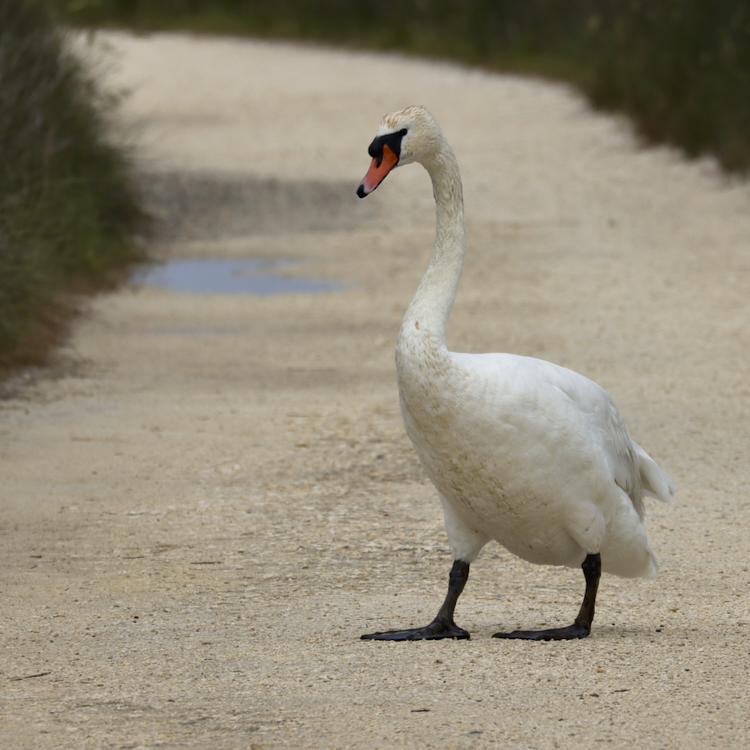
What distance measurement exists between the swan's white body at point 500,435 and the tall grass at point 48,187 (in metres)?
4.57

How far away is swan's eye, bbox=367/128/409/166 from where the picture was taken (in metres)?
4.70

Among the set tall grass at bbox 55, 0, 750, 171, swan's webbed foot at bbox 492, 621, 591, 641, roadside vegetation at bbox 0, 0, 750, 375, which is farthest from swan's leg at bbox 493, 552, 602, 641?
tall grass at bbox 55, 0, 750, 171

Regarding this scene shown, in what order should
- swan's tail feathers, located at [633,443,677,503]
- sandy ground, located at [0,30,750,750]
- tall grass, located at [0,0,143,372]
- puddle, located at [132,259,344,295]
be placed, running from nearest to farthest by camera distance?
1. sandy ground, located at [0,30,750,750]
2. swan's tail feathers, located at [633,443,677,503]
3. tall grass, located at [0,0,143,372]
4. puddle, located at [132,259,344,295]

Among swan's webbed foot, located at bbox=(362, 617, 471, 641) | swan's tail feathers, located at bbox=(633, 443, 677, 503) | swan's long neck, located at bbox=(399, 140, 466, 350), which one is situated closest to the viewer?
swan's long neck, located at bbox=(399, 140, 466, 350)

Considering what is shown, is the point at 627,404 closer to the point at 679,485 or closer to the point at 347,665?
the point at 679,485

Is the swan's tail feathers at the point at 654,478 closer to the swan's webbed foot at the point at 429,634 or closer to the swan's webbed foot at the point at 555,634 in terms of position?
the swan's webbed foot at the point at 555,634

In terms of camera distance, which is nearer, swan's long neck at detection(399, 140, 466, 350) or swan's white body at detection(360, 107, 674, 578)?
swan's white body at detection(360, 107, 674, 578)

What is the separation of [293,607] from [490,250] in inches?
348

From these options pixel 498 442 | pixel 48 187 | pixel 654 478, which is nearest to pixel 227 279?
pixel 48 187

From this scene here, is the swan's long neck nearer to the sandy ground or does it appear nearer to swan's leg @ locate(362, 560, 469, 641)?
swan's leg @ locate(362, 560, 469, 641)

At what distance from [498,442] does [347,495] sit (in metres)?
2.44

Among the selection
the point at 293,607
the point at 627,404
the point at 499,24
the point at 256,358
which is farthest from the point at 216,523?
the point at 499,24

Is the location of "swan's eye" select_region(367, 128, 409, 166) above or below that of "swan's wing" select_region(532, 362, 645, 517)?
above

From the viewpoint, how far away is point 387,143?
15.5ft
